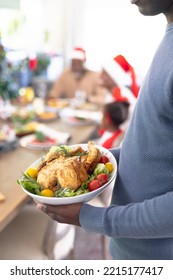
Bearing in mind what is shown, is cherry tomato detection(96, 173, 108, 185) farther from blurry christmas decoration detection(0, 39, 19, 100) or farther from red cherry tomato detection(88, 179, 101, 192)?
blurry christmas decoration detection(0, 39, 19, 100)

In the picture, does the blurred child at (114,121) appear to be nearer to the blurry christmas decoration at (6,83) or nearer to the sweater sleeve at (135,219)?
the blurry christmas decoration at (6,83)

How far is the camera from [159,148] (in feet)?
1.63

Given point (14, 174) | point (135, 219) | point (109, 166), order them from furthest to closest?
point (14, 174), point (109, 166), point (135, 219)

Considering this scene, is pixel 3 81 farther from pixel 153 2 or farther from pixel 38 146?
pixel 153 2

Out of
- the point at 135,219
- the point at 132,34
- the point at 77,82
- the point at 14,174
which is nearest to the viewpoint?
the point at 135,219

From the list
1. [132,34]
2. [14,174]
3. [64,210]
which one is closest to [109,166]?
[64,210]

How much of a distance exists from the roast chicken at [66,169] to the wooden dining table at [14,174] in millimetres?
256

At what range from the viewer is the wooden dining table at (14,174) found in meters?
0.76

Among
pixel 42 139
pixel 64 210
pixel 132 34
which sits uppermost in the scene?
pixel 132 34

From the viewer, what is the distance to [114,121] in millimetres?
1224

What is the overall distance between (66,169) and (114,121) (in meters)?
0.74

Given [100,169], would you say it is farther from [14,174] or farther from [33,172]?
[14,174]

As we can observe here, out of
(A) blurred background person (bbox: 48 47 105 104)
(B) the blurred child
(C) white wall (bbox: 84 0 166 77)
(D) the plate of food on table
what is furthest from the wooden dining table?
(A) blurred background person (bbox: 48 47 105 104)

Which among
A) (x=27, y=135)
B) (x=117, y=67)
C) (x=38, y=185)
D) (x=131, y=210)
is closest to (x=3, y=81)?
(x=27, y=135)
